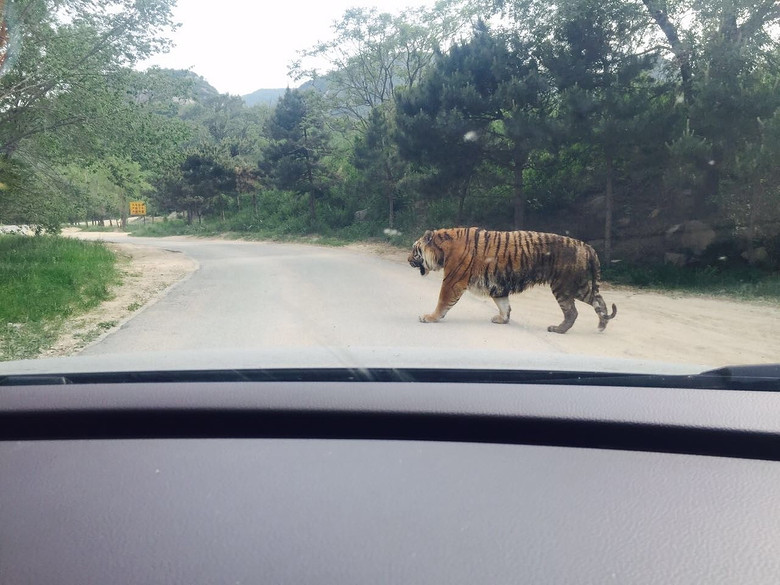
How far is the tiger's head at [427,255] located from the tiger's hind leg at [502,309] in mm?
828

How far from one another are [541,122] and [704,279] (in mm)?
5343

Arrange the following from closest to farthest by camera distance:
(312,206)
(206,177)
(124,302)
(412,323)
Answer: (412,323), (124,302), (312,206), (206,177)

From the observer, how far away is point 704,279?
44.8 ft

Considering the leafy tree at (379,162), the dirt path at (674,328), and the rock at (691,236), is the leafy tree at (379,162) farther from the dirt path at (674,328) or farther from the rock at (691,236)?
the dirt path at (674,328)

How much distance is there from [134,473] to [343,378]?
72 cm

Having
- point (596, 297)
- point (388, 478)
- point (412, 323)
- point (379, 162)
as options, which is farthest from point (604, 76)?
point (388, 478)

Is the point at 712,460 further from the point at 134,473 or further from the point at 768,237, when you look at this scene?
the point at 768,237

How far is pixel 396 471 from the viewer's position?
174 centimetres

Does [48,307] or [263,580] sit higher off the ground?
[263,580]

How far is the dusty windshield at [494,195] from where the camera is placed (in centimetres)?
778

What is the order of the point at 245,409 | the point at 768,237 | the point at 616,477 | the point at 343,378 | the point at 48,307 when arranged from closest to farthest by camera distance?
1. the point at 616,477
2. the point at 245,409
3. the point at 343,378
4. the point at 48,307
5. the point at 768,237

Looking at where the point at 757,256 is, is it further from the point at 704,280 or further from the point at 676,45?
the point at 676,45

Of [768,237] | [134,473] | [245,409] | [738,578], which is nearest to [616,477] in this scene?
A: [738,578]

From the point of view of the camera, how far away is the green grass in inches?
460
